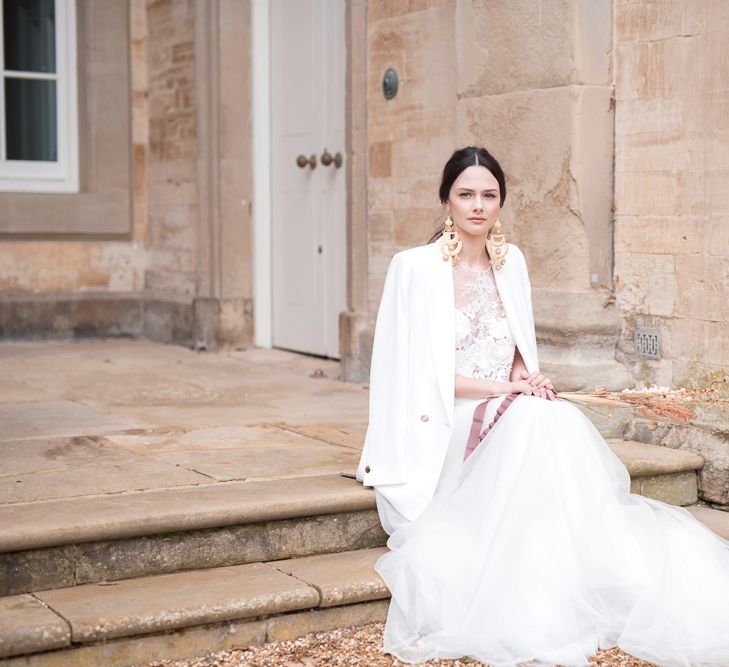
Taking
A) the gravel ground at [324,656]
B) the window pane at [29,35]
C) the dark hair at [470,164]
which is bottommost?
the gravel ground at [324,656]

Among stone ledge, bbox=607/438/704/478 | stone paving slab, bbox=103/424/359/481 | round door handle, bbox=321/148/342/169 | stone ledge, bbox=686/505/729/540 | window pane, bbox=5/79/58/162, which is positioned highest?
window pane, bbox=5/79/58/162

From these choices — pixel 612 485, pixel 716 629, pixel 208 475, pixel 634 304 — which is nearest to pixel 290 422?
pixel 208 475

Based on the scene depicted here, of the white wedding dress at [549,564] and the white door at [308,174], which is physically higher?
the white door at [308,174]

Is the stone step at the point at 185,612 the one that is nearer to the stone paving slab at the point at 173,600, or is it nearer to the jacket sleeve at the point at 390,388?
the stone paving slab at the point at 173,600

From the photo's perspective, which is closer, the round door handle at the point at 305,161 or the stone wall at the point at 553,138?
the stone wall at the point at 553,138

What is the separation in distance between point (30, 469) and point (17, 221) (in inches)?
178

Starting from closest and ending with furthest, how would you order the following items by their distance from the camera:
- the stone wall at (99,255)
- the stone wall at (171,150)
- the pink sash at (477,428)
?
1. the pink sash at (477,428)
2. the stone wall at (171,150)
3. the stone wall at (99,255)

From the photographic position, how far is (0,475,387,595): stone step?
3566mm

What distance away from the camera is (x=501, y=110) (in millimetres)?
5754

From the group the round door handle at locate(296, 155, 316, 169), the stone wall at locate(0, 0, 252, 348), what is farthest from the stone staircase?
the stone wall at locate(0, 0, 252, 348)

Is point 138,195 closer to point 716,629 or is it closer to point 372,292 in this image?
point 372,292

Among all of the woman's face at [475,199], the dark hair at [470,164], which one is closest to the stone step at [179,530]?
the woman's face at [475,199]

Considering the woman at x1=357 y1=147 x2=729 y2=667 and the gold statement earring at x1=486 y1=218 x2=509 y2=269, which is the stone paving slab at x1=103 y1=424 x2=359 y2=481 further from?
the gold statement earring at x1=486 y1=218 x2=509 y2=269

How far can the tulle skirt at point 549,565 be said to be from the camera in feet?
11.2
